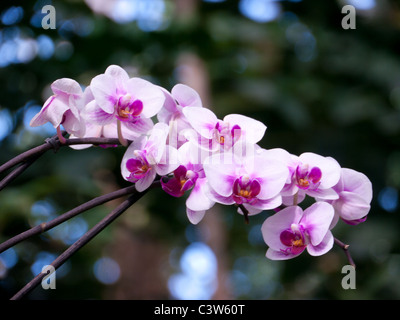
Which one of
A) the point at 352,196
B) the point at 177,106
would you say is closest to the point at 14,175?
the point at 177,106

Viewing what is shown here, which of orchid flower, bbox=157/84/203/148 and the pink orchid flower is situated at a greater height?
orchid flower, bbox=157/84/203/148

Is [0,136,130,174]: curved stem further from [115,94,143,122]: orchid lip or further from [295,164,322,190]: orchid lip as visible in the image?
[295,164,322,190]: orchid lip

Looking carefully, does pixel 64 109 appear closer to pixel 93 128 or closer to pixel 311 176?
pixel 93 128

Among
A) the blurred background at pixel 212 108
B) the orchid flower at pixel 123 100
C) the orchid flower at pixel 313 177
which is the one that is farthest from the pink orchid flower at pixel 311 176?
the blurred background at pixel 212 108

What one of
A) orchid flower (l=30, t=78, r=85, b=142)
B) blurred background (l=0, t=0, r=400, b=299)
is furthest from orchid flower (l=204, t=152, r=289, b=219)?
blurred background (l=0, t=0, r=400, b=299)

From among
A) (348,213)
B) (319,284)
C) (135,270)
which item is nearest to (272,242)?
(348,213)
